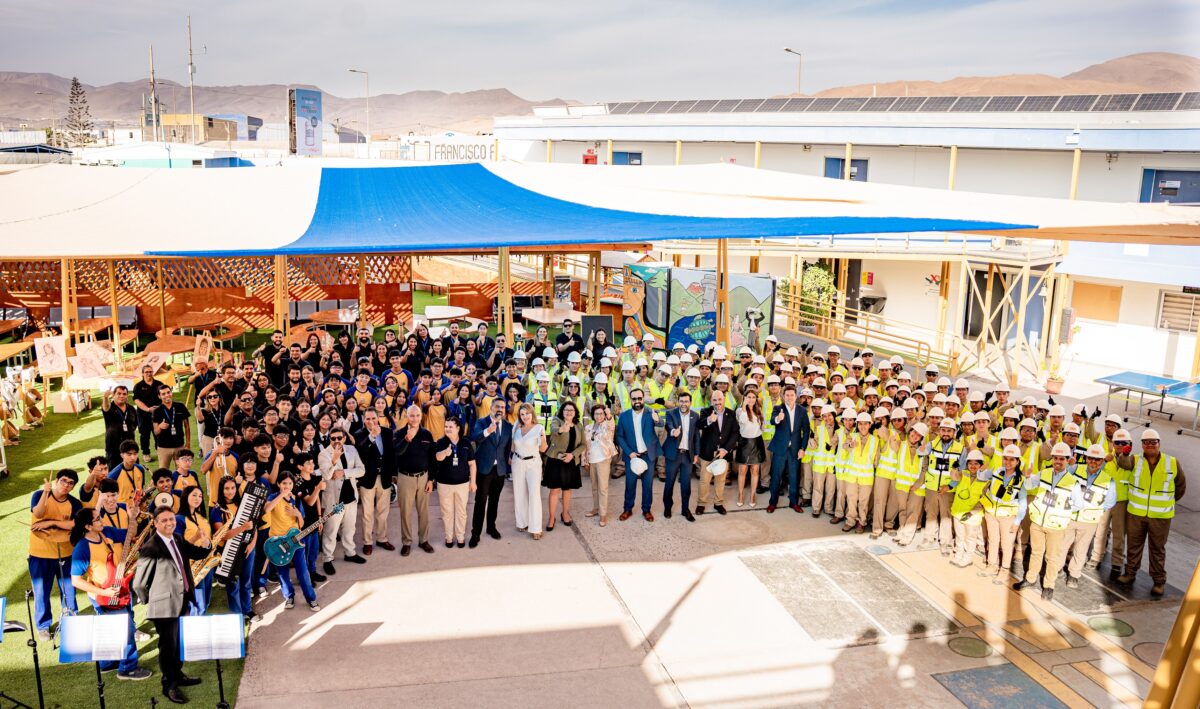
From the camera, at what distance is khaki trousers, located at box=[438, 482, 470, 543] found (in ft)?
29.9

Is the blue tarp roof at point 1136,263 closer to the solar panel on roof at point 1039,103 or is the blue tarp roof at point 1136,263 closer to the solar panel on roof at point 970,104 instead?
the solar panel on roof at point 1039,103

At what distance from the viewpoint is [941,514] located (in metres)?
9.49

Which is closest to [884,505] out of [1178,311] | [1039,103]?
[1178,311]

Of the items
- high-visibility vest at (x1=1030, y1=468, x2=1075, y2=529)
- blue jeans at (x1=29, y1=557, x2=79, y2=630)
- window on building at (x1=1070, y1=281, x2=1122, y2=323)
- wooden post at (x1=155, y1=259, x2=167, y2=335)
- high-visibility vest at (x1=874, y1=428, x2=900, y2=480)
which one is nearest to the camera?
blue jeans at (x1=29, y1=557, x2=79, y2=630)

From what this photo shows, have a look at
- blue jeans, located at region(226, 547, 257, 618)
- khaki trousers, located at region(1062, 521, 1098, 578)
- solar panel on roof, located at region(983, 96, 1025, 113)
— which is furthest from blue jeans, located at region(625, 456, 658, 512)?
solar panel on roof, located at region(983, 96, 1025, 113)

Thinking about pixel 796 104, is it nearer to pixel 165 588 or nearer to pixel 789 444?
pixel 789 444

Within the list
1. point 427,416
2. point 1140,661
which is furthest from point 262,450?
point 1140,661

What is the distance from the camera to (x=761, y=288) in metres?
18.0

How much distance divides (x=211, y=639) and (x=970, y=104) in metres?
28.7

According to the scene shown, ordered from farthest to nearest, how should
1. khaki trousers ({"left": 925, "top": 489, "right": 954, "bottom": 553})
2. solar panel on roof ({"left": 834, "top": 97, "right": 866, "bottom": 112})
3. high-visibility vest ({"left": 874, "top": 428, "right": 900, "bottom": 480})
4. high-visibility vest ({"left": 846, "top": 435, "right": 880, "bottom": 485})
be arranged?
solar panel on roof ({"left": 834, "top": 97, "right": 866, "bottom": 112}) → high-visibility vest ({"left": 846, "top": 435, "right": 880, "bottom": 485}) → high-visibility vest ({"left": 874, "top": 428, "right": 900, "bottom": 480}) → khaki trousers ({"left": 925, "top": 489, "right": 954, "bottom": 553})

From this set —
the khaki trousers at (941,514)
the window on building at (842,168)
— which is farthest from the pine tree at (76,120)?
the khaki trousers at (941,514)

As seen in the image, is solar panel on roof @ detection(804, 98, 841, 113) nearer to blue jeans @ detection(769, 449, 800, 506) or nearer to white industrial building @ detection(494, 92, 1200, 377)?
white industrial building @ detection(494, 92, 1200, 377)

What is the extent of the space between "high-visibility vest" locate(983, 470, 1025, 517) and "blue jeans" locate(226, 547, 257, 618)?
24.6 ft

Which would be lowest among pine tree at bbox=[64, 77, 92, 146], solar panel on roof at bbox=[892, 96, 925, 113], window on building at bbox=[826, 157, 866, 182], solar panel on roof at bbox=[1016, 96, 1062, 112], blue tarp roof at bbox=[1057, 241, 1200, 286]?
blue tarp roof at bbox=[1057, 241, 1200, 286]
